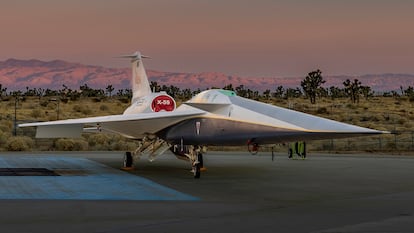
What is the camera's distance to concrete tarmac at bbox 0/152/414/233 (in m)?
9.76

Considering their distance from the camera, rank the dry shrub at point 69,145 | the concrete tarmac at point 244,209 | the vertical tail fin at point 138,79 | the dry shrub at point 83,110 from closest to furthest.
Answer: the concrete tarmac at point 244,209 → the vertical tail fin at point 138,79 → the dry shrub at point 69,145 → the dry shrub at point 83,110

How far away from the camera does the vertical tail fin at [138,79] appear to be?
26516 mm

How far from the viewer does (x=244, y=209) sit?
1190 cm

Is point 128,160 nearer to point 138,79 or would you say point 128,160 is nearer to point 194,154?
point 194,154

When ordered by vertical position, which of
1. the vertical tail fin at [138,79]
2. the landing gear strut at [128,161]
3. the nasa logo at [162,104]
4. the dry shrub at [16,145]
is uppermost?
the vertical tail fin at [138,79]

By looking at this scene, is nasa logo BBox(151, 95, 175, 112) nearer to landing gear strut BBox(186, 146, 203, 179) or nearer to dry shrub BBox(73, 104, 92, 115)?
landing gear strut BBox(186, 146, 203, 179)

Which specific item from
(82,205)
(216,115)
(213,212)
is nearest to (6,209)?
(82,205)

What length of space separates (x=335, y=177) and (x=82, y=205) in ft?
32.4

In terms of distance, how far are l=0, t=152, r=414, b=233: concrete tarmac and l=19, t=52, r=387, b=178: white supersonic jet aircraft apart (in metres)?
1.20

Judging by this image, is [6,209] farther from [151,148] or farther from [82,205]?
[151,148]

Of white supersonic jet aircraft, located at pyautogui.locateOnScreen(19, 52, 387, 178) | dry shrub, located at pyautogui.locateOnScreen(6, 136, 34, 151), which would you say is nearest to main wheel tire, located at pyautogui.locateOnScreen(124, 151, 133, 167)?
white supersonic jet aircraft, located at pyautogui.locateOnScreen(19, 52, 387, 178)

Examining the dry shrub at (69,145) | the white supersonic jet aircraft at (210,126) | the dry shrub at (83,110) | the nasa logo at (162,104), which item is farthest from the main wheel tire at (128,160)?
the dry shrub at (83,110)

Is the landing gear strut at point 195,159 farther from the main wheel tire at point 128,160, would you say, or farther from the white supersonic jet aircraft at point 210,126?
the main wheel tire at point 128,160

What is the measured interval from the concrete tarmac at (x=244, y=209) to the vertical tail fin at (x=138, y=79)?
24.8 feet
